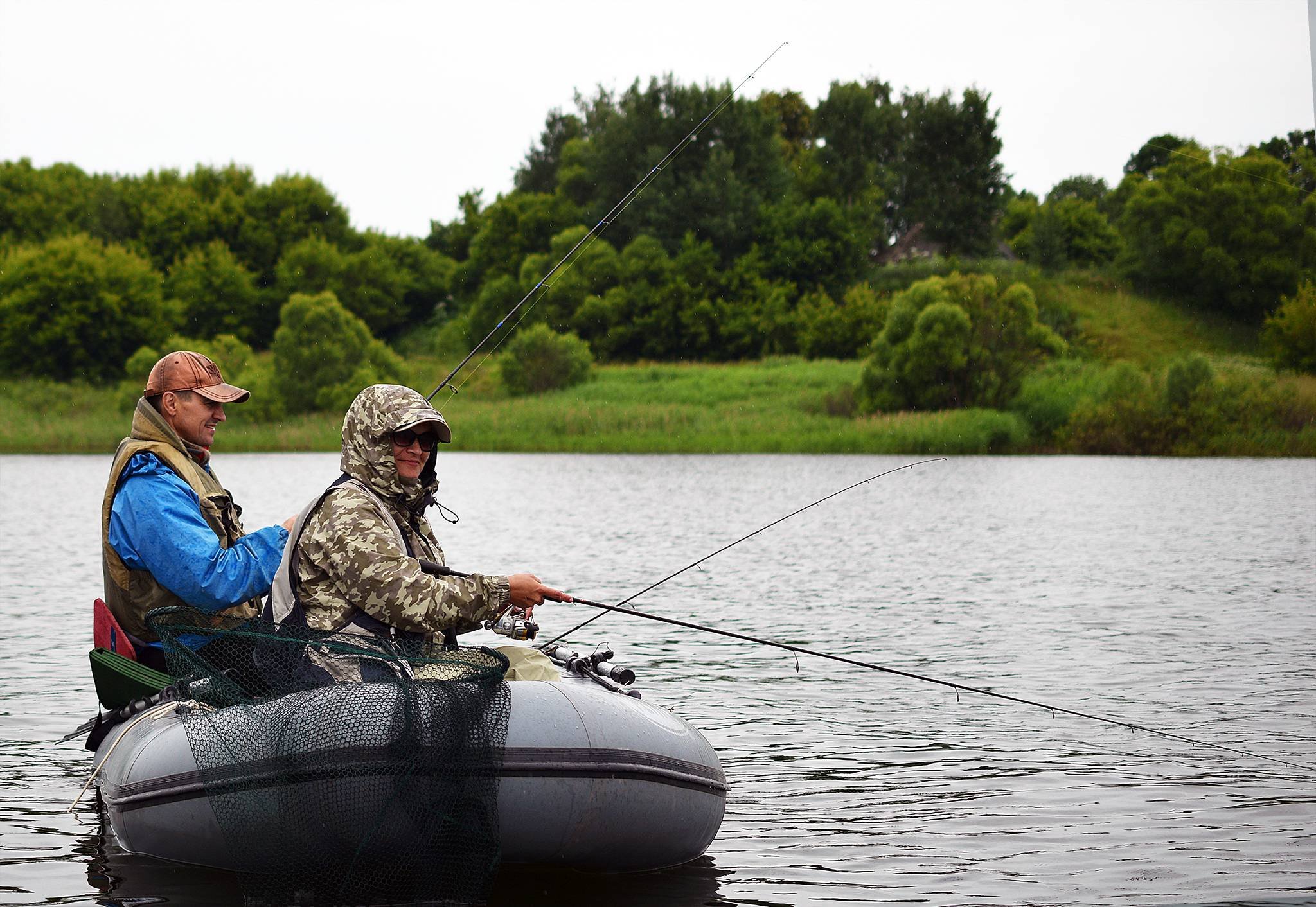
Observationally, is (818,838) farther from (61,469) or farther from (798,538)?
(61,469)

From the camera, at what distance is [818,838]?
5.96 m

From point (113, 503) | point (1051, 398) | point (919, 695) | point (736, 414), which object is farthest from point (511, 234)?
point (113, 503)

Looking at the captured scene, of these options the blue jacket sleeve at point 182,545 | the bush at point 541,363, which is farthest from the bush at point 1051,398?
the blue jacket sleeve at point 182,545

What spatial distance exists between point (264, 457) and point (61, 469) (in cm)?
613

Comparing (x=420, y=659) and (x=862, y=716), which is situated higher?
(x=420, y=659)

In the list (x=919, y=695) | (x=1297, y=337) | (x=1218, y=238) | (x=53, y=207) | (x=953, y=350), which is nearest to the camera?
(x=919, y=695)

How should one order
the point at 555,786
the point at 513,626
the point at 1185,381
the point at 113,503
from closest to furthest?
the point at 555,786 < the point at 513,626 < the point at 113,503 < the point at 1185,381

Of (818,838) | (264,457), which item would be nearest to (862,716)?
(818,838)

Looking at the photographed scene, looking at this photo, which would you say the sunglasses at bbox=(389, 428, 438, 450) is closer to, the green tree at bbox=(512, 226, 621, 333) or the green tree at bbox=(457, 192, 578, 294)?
the green tree at bbox=(512, 226, 621, 333)

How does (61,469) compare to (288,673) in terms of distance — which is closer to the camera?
(288,673)

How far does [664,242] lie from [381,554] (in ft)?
196

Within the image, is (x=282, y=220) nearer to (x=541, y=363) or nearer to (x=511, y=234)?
(x=511, y=234)

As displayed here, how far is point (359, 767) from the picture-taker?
448cm

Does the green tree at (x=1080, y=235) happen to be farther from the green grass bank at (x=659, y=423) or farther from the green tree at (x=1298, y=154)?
the green grass bank at (x=659, y=423)
